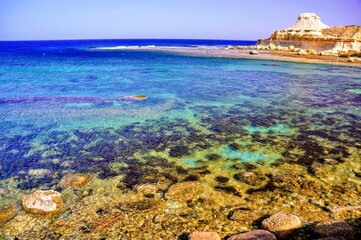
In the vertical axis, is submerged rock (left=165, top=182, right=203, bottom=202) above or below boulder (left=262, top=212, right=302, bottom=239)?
below

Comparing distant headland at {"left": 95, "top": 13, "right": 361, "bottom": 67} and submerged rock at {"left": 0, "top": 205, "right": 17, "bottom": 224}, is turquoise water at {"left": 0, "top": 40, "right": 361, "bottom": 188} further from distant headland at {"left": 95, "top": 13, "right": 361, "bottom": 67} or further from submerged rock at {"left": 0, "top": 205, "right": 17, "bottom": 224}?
distant headland at {"left": 95, "top": 13, "right": 361, "bottom": 67}

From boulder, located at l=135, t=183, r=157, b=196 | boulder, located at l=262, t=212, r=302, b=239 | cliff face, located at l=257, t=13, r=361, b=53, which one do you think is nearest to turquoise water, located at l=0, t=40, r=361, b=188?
boulder, located at l=135, t=183, r=157, b=196

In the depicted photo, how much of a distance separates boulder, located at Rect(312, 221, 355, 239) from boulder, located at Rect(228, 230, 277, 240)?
93 cm

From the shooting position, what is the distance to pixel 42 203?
5590 mm

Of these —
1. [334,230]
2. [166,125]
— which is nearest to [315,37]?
[166,125]

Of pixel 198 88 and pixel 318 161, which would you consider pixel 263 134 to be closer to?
pixel 318 161

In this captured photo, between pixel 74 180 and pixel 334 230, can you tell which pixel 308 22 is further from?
pixel 74 180

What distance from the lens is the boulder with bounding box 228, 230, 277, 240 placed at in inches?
179

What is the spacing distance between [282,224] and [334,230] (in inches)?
34.3

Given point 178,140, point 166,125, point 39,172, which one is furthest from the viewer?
point 166,125

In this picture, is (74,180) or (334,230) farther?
(74,180)

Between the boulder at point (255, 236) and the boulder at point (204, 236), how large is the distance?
0.29 metres

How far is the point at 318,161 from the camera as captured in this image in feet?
26.4

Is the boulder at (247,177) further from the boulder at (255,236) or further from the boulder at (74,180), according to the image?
the boulder at (74,180)
